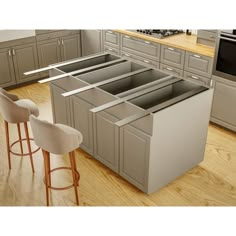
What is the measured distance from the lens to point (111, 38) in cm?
558

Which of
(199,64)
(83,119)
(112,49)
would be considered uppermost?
(199,64)

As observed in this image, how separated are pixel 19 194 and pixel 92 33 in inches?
137

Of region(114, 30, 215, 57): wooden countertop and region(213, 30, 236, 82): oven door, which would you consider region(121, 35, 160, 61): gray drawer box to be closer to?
region(114, 30, 215, 57): wooden countertop

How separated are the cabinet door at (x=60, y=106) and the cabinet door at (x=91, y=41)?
7.16 feet

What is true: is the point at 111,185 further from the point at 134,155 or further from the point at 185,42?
the point at 185,42

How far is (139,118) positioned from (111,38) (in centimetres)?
307

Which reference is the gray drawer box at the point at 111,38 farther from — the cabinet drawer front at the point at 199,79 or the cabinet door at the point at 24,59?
the cabinet drawer front at the point at 199,79

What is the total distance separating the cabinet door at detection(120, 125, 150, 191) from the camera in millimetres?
3014

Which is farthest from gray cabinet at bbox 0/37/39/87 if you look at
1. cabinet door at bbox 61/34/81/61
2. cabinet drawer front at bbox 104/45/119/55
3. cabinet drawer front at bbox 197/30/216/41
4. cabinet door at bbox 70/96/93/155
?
cabinet drawer front at bbox 197/30/216/41

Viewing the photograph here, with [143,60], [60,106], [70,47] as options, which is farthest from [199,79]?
[70,47]

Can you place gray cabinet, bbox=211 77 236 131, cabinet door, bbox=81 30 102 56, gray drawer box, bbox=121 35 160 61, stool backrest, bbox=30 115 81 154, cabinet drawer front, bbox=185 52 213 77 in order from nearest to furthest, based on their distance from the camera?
stool backrest, bbox=30 115 81 154 → gray cabinet, bbox=211 77 236 131 → cabinet drawer front, bbox=185 52 213 77 → gray drawer box, bbox=121 35 160 61 → cabinet door, bbox=81 30 102 56

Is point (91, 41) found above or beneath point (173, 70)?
above

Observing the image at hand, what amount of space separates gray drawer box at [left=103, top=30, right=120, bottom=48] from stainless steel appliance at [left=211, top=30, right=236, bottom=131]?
1.91 m
